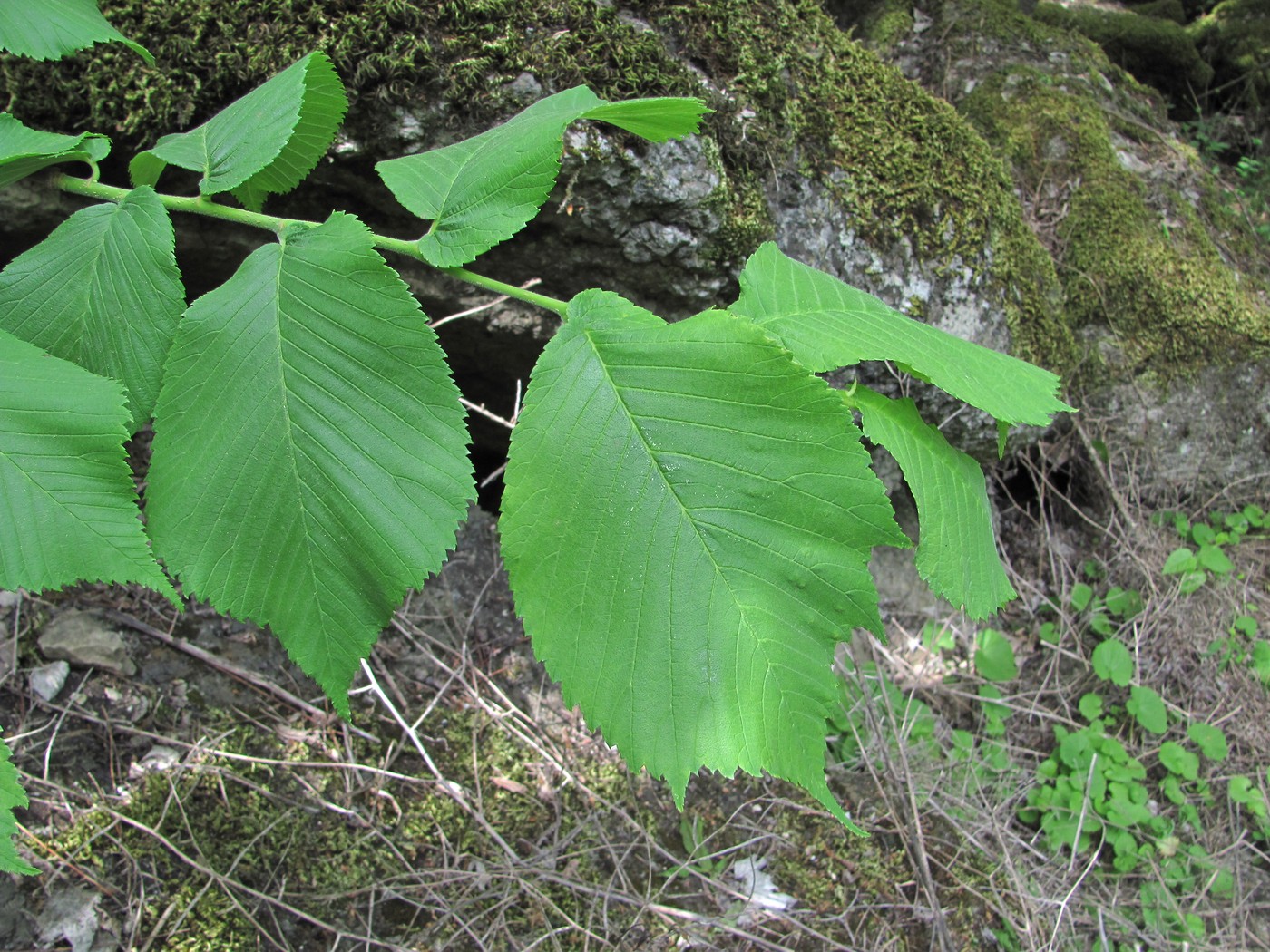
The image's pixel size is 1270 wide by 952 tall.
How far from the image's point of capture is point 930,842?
204 cm

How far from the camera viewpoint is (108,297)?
38.6 inches

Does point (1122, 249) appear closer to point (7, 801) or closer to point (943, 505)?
point (943, 505)

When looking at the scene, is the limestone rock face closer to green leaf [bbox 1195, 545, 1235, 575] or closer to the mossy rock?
green leaf [bbox 1195, 545, 1235, 575]

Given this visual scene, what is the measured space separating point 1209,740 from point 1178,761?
0.44 ft

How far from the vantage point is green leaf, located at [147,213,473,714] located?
854 millimetres

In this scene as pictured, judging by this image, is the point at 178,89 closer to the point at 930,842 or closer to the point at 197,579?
the point at 197,579

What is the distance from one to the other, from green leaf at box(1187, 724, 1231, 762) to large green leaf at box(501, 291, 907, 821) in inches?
94.3

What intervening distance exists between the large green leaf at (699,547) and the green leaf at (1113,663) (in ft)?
7.19

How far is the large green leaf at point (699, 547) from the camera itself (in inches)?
31.7

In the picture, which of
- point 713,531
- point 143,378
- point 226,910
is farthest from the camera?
point 226,910

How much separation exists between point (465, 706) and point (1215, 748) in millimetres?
2377

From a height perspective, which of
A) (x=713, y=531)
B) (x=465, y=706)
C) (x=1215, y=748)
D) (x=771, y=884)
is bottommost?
(x=1215, y=748)

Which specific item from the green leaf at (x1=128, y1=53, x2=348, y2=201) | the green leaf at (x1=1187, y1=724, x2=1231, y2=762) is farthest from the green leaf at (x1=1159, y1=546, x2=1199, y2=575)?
the green leaf at (x1=128, y1=53, x2=348, y2=201)

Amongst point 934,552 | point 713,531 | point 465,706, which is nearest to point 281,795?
point 465,706
